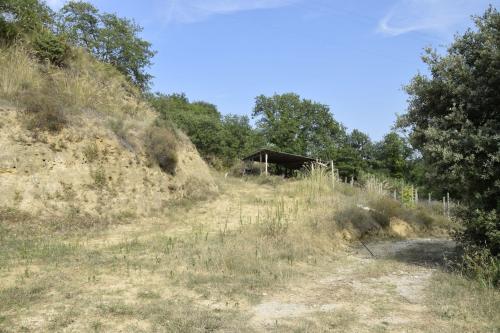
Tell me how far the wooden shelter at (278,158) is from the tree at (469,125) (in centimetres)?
1645

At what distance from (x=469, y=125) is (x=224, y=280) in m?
4.30

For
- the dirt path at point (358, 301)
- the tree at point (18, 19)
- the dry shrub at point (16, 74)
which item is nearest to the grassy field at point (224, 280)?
the dirt path at point (358, 301)

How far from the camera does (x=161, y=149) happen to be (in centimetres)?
1358

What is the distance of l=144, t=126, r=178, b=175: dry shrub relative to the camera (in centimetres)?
1353

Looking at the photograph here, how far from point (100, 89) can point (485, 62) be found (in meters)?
12.0

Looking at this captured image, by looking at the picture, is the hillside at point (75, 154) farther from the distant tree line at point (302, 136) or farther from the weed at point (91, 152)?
the distant tree line at point (302, 136)

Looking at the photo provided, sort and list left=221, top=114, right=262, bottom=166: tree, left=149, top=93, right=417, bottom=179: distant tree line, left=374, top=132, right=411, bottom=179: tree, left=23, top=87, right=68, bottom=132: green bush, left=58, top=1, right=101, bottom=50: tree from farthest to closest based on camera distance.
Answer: left=374, top=132, right=411, bottom=179: tree, left=149, top=93, right=417, bottom=179: distant tree line, left=221, top=114, right=262, bottom=166: tree, left=58, top=1, right=101, bottom=50: tree, left=23, top=87, right=68, bottom=132: green bush

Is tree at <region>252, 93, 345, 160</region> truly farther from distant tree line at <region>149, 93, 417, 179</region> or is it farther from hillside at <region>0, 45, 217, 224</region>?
hillside at <region>0, 45, 217, 224</region>

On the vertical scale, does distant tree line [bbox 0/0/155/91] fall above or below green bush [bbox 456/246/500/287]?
above

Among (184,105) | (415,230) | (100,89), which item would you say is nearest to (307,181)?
(415,230)

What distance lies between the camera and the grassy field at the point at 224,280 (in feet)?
14.7

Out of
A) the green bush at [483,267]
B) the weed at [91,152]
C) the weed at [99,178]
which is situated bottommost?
the green bush at [483,267]

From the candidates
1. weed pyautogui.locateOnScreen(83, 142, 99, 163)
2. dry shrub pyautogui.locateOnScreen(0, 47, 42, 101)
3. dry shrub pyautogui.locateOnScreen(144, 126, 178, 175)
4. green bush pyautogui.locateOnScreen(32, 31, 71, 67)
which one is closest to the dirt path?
weed pyautogui.locateOnScreen(83, 142, 99, 163)

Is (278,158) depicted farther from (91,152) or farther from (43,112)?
(43,112)
